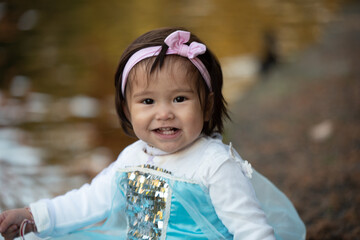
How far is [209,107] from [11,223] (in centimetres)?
71

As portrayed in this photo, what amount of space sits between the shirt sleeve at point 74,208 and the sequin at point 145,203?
127 millimetres

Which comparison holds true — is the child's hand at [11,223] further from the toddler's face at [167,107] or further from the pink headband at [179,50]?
the pink headband at [179,50]

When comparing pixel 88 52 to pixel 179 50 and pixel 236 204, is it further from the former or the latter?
pixel 236 204

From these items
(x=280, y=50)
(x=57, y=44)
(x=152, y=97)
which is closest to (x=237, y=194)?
(x=152, y=97)

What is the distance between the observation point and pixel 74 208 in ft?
4.78

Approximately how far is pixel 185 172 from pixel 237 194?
0.18 m

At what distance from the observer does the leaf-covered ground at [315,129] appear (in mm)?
2252

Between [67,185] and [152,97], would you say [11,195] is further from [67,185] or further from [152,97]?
[152,97]

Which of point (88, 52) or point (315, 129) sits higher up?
point (88, 52)

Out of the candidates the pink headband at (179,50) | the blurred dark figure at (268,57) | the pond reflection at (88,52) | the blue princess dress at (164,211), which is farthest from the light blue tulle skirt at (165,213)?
the blurred dark figure at (268,57)

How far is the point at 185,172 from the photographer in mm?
1281

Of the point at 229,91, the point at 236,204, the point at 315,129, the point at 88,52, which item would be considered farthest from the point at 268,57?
the point at 236,204

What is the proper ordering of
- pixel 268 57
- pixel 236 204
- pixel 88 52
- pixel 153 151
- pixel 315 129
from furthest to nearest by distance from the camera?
pixel 88 52 < pixel 268 57 < pixel 315 129 < pixel 153 151 < pixel 236 204

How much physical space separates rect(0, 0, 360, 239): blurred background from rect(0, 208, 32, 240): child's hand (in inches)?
28.4
